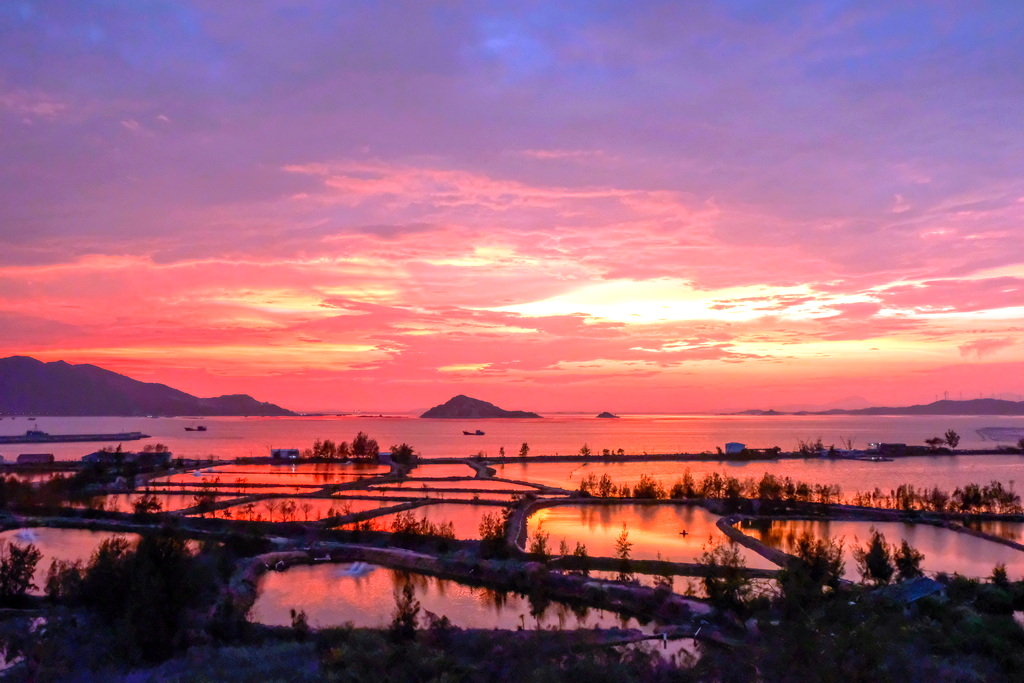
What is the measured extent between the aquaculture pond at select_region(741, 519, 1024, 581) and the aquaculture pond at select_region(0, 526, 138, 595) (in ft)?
64.9

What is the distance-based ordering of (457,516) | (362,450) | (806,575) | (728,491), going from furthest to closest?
(362,450)
(728,491)
(457,516)
(806,575)

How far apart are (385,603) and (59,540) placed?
12878mm

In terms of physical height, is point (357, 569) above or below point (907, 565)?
below

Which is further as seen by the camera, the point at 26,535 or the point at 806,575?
the point at 26,535

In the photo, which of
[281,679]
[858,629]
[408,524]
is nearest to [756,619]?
[858,629]

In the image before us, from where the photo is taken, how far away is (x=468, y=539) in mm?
20594

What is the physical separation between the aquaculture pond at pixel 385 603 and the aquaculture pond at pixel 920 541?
7846 mm

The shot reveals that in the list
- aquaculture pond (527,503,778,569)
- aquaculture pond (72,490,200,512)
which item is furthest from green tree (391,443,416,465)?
aquaculture pond (527,503,778,569)

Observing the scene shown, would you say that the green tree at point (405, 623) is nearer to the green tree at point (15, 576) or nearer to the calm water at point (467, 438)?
the green tree at point (15, 576)

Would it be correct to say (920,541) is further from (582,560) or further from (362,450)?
(362,450)

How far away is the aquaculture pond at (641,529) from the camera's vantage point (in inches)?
768

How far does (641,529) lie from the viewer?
23641 millimetres

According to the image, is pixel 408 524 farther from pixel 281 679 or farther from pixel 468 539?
pixel 281 679

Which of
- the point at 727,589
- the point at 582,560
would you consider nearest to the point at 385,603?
the point at 582,560
